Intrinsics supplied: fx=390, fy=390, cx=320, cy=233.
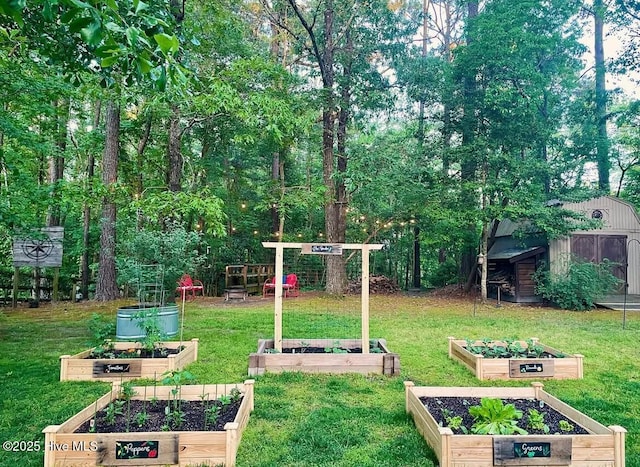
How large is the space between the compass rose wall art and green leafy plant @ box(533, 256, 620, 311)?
489 inches

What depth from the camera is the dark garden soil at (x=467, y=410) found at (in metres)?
2.69

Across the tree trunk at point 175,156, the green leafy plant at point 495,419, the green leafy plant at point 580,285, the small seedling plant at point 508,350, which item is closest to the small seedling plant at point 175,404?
the green leafy plant at point 495,419

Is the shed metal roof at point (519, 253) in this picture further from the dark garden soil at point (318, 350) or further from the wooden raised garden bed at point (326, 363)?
the wooden raised garden bed at point (326, 363)

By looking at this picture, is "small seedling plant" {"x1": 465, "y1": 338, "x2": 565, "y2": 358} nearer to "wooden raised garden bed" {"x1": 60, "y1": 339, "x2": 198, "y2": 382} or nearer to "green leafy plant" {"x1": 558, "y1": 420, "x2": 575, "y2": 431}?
"green leafy plant" {"x1": 558, "y1": 420, "x2": 575, "y2": 431}

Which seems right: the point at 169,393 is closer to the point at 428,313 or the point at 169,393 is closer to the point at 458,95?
the point at 428,313

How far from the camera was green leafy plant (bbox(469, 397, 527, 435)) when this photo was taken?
2549 mm

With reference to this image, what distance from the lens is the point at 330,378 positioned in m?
4.31

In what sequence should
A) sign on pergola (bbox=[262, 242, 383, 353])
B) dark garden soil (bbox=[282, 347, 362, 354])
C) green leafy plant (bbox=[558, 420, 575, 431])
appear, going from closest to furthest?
green leafy plant (bbox=[558, 420, 575, 431]), sign on pergola (bbox=[262, 242, 383, 353]), dark garden soil (bbox=[282, 347, 362, 354])

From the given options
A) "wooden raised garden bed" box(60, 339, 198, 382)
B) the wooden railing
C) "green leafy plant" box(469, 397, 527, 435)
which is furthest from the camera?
the wooden railing

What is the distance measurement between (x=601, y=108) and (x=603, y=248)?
4.67 metres

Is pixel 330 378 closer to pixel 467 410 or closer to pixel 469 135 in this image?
pixel 467 410

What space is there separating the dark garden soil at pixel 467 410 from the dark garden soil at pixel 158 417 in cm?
155

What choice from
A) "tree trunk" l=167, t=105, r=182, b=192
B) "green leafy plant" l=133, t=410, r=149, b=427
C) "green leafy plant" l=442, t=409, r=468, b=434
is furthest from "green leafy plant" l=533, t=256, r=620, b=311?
"green leafy plant" l=133, t=410, r=149, b=427

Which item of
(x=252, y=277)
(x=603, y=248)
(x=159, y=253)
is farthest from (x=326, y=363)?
(x=603, y=248)
